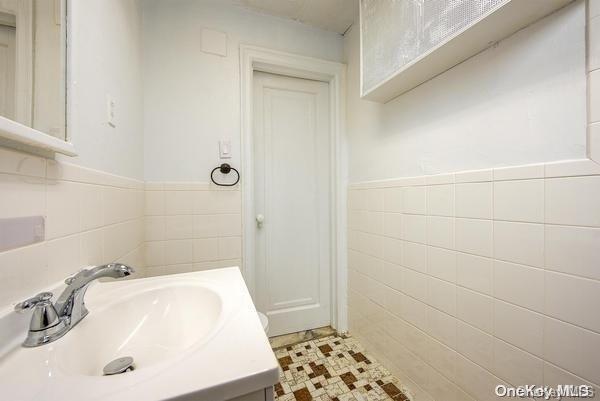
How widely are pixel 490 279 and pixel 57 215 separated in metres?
1.39

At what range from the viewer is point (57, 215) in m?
0.62

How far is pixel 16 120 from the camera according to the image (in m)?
0.48

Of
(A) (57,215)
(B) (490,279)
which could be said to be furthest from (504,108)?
(A) (57,215)

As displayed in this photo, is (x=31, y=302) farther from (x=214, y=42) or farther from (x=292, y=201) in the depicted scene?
(x=214, y=42)

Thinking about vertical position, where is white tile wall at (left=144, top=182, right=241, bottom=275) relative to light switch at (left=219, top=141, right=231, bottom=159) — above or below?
below

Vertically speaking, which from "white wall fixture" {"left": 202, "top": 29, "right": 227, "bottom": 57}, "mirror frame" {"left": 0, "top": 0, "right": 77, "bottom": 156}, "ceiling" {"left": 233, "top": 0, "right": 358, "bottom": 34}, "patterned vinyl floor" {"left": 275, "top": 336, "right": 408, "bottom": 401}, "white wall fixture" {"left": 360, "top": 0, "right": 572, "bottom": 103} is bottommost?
"patterned vinyl floor" {"left": 275, "top": 336, "right": 408, "bottom": 401}

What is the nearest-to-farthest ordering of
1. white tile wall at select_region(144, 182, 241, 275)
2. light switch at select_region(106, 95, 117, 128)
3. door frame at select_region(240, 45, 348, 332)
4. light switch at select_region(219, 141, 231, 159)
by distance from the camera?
light switch at select_region(106, 95, 117, 128)
white tile wall at select_region(144, 182, 241, 275)
light switch at select_region(219, 141, 231, 159)
door frame at select_region(240, 45, 348, 332)

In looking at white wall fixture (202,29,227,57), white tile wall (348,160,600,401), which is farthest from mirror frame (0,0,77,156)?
white tile wall (348,160,600,401)

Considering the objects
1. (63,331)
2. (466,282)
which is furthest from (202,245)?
(466,282)

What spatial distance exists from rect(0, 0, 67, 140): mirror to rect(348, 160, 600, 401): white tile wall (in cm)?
134

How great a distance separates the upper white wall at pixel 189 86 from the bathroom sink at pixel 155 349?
87cm

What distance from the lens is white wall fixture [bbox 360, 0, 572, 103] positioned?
0.74 m

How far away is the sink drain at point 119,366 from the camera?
521 millimetres

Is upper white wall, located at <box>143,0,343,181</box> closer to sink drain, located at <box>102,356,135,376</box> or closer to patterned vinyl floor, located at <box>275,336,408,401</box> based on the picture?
sink drain, located at <box>102,356,135,376</box>
